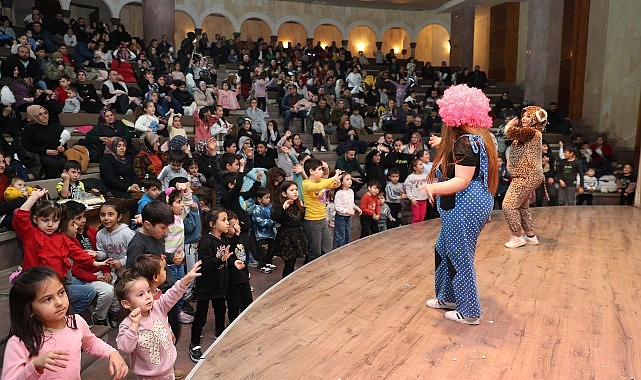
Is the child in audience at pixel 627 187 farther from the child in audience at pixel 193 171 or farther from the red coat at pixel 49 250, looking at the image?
the red coat at pixel 49 250

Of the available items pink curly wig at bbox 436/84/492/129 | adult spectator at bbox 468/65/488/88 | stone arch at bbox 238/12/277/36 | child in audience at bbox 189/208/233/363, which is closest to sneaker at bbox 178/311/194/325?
child in audience at bbox 189/208/233/363

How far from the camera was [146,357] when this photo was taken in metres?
2.40

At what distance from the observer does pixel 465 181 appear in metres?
2.81

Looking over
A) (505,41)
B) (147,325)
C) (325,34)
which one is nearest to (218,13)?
(325,34)

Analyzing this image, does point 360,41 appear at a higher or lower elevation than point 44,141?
higher

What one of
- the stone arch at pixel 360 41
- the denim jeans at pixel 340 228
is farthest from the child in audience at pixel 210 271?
the stone arch at pixel 360 41

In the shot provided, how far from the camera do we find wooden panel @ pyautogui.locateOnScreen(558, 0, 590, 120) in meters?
12.9

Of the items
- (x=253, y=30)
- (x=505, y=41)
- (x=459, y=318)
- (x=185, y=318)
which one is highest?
(x=253, y=30)

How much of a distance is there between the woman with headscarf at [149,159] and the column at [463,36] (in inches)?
530

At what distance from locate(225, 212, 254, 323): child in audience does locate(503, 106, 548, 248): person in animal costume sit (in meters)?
2.50

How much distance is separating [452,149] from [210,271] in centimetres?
171

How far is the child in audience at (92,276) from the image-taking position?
3.42m

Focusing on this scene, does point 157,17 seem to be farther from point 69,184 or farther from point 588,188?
point 588,188

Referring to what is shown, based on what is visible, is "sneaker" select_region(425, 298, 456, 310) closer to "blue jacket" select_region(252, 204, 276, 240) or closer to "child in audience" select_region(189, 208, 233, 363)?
"child in audience" select_region(189, 208, 233, 363)
